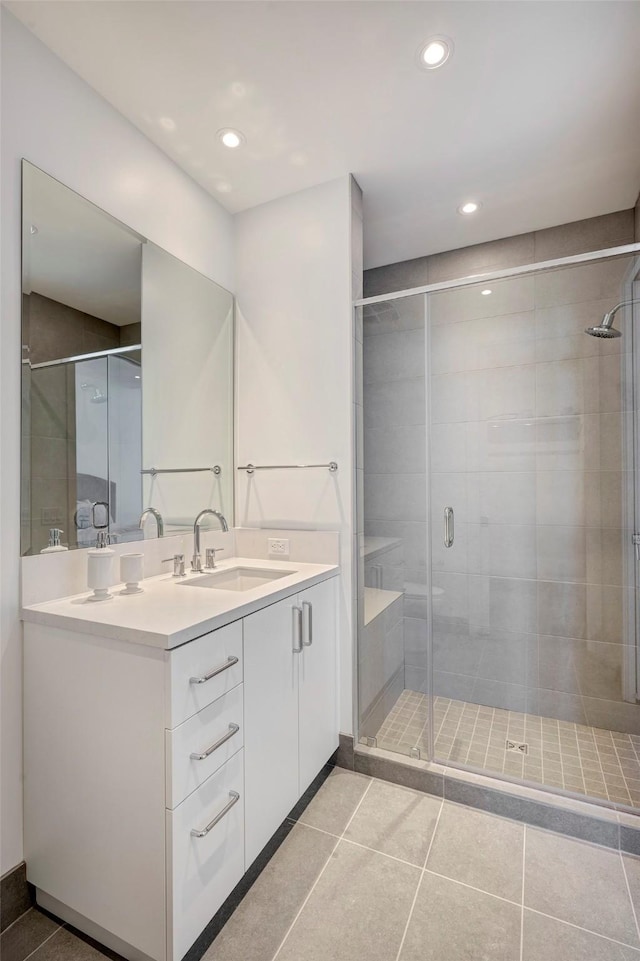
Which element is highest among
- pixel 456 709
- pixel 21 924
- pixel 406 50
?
pixel 406 50

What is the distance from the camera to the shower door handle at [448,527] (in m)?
1.90

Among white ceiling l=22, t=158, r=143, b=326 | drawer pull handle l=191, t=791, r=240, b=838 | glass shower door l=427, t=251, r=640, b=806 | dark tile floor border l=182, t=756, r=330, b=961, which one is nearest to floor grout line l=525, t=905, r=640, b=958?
glass shower door l=427, t=251, r=640, b=806

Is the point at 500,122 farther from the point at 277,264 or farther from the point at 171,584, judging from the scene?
the point at 171,584

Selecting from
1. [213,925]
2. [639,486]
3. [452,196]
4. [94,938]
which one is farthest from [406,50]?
[94,938]

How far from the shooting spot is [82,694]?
1.18 meters

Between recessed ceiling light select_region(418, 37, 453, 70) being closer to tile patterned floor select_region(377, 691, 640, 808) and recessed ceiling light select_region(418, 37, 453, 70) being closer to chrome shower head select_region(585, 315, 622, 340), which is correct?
chrome shower head select_region(585, 315, 622, 340)

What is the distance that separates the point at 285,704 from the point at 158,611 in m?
0.58

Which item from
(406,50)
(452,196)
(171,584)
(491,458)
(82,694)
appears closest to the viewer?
(82,694)

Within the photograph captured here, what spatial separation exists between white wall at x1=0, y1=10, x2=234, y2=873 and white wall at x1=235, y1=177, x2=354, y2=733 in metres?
0.64

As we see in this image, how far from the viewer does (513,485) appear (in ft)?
6.17

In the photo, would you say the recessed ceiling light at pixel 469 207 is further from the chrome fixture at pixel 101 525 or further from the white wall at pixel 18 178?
the chrome fixture at pixel 101 525

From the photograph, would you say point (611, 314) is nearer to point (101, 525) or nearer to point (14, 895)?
point (101, 525)

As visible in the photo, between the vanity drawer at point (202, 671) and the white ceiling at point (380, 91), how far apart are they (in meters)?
1.76

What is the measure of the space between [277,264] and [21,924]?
250cm
